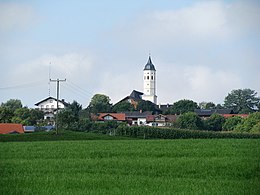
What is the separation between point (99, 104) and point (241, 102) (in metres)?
26.6

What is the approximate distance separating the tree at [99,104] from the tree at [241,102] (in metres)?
23.1

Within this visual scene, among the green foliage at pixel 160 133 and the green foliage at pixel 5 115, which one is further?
the green foliage at pixel 5 115

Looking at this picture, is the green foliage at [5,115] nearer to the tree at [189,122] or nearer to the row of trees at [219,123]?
the row of trees at [219,123]

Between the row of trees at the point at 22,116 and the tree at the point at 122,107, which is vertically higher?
the tree at the point at 122,107

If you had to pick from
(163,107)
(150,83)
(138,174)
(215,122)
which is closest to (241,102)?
(215,122)

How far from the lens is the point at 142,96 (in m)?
146

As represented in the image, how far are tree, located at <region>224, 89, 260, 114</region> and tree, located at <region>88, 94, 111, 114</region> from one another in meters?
23.1

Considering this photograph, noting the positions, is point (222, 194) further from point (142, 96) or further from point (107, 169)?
point (142, 96)

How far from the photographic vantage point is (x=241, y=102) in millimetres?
104875

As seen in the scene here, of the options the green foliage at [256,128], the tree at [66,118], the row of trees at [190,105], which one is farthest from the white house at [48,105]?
the green foliage at [256,128]

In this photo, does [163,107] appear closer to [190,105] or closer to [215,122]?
[190,105]

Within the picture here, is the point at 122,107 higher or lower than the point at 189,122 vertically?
higher

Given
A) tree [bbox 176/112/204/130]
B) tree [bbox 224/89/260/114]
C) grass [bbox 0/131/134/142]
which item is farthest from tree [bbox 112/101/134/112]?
grass [bbox 0/131/134/142]

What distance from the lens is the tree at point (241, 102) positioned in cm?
9864
